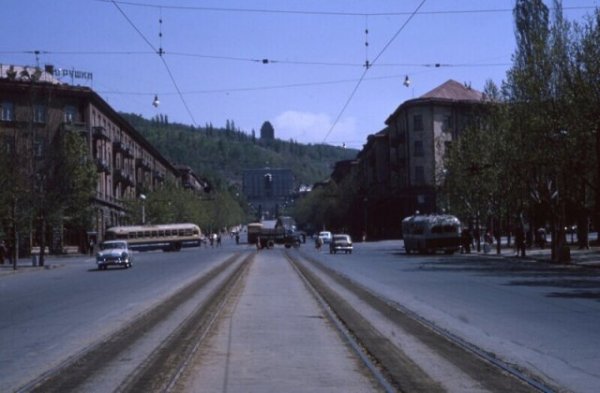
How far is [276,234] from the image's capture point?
87562mm

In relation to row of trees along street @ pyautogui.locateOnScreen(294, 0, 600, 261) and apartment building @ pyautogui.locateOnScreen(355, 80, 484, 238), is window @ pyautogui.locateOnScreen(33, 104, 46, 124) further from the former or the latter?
apartment building @ pyautogui.locateOnScreen(355, 80, 484, 238)

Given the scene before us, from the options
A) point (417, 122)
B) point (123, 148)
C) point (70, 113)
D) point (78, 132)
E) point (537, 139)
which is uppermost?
point (417, 122)

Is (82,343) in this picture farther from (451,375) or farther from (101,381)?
(451,375)

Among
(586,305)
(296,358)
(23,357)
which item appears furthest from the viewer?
(586,305)

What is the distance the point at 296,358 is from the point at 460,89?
301ft

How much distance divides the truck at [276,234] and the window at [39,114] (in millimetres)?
27039

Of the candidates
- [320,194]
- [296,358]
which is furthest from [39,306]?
[320,194]

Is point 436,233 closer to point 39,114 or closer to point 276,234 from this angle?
point 39,114

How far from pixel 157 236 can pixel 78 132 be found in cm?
1952

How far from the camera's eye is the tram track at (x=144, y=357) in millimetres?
9852

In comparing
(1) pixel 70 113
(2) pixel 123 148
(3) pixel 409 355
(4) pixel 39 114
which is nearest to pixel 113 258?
(4) pixel 39 114

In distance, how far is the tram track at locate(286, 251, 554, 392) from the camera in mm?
9547

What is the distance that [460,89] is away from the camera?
100500mm

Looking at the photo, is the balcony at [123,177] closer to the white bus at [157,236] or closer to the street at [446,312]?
the white bus at [157,236]
